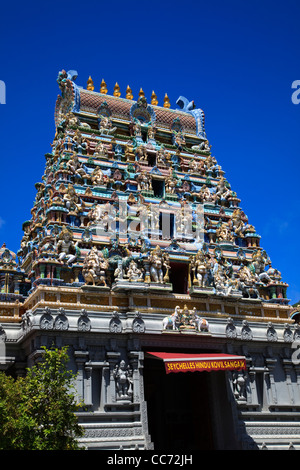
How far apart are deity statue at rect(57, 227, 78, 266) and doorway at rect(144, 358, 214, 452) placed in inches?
286

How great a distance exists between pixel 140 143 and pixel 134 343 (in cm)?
1654

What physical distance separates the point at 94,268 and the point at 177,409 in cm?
1051

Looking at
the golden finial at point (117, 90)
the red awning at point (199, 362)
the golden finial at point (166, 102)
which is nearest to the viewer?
the red awning at point (199, 362)

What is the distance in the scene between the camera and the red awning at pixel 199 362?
25.2 metres

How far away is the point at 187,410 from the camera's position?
3186 cm

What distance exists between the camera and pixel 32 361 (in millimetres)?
25109

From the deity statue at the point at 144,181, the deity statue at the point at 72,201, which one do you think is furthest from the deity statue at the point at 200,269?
the deity statue at the point at 72,201

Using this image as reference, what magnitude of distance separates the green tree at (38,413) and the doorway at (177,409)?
11.2 m

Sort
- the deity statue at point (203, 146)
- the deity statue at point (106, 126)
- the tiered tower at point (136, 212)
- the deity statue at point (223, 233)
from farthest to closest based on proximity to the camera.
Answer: the deity statue at point (203, 146), the deity statue at point (106, 126), the deity statue at point (223, 233), the tiered tower at point (136, 212)

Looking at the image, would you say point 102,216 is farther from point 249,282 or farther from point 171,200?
point 249,282

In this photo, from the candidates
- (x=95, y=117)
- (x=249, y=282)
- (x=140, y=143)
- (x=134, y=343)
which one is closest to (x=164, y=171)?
(x=140, y=143)

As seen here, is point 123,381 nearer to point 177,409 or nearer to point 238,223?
point 177,409

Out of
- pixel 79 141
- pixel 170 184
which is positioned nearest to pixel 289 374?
pixel 170 184

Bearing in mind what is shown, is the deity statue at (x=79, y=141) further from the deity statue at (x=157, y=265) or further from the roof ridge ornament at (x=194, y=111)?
the roof ridge ornament at (x=194, y=111)
